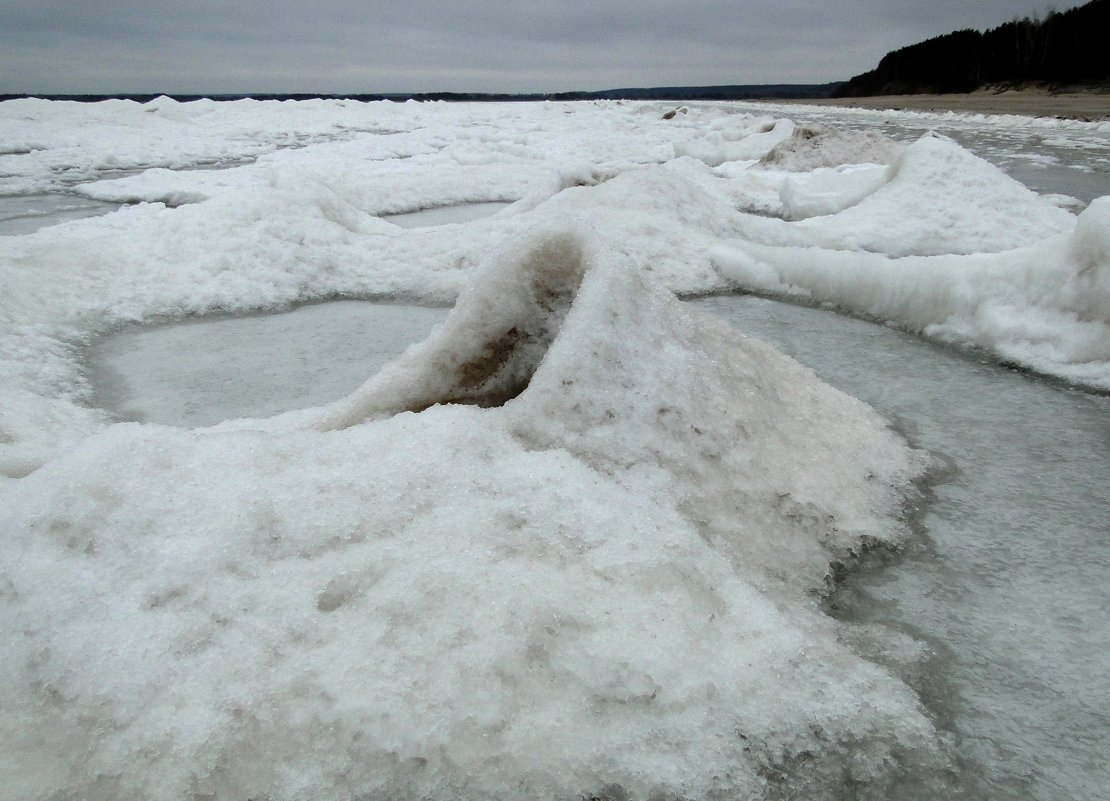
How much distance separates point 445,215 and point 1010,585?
20.1ft

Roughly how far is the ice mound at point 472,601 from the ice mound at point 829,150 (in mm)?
7677

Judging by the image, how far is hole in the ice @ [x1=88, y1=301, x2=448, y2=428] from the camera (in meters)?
2.40

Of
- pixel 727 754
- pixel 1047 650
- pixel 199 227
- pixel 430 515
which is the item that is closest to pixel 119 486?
pixel 430 515

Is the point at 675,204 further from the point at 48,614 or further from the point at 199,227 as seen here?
the point at 48,614

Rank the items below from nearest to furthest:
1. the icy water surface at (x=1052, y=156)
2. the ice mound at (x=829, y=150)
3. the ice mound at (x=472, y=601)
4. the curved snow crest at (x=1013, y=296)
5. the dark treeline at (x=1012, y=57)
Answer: the ice mound at (x=472, y=601)
the curved snow crest at (x=1013, y=296)
the icy water surface at (x=1052, y=156)
the ice mound at (x=829, y=150)
the dark treeline at (x=1012, y=57)

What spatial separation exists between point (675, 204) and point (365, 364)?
2.59 m

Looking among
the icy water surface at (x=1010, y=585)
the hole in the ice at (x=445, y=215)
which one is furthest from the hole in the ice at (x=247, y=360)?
the hole in the ice at (x=445, y=215)

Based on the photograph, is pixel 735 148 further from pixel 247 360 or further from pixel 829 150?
pixel 247 360

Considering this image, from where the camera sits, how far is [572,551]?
125 cm

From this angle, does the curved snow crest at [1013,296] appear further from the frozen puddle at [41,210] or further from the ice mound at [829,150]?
the frozen puddle at [41,210]

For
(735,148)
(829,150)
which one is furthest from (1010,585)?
(735,148)

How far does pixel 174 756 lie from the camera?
933mm

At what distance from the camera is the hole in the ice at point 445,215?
638 centimetres

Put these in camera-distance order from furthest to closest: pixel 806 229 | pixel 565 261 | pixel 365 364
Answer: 1. pixel 806 229
2. pixel 365 364
3. pixel 565 261
